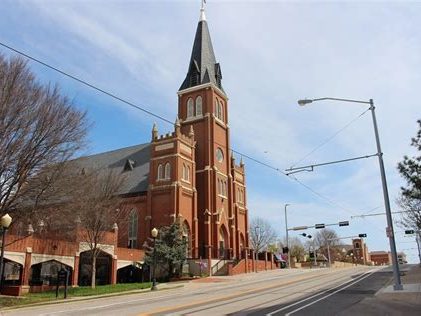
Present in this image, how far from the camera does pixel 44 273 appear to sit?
1330 inches

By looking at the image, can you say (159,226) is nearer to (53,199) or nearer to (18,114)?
(53,199)

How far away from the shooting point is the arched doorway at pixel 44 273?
3287cm

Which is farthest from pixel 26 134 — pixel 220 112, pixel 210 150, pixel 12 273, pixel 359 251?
pixel 359 251

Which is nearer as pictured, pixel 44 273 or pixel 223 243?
pixel 44 273

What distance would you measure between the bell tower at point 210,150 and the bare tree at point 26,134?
94.9 feet

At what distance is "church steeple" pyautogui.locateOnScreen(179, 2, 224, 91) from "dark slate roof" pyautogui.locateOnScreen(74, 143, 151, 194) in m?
10.7

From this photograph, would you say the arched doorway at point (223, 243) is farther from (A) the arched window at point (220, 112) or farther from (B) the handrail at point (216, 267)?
(A) the arched window at point (220, 112)

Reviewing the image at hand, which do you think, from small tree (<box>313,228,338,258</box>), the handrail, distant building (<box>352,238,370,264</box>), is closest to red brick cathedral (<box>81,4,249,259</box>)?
the handrail

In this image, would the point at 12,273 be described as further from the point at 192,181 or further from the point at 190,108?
the point at 190,108

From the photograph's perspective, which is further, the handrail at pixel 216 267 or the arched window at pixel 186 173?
the arched window at pixel 186 173

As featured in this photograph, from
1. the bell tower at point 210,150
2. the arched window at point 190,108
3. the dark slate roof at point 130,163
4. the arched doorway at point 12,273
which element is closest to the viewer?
the arched doorway at point 12,273

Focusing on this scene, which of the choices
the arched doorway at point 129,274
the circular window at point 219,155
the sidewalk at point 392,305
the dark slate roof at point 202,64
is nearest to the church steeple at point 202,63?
the dark slate roof at point 202,64

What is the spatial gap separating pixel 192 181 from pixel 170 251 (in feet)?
44.6

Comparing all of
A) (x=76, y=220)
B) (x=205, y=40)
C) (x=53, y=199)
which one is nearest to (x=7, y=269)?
(x=76, y=220)
